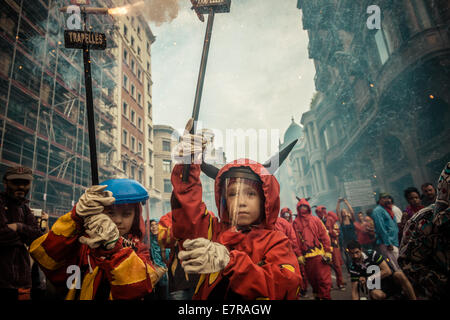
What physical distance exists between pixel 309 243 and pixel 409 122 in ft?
35.9

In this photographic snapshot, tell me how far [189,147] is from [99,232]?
697mm

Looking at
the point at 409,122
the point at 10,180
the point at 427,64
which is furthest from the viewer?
the point at 409,122

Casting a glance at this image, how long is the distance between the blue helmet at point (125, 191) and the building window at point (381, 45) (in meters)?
16.5

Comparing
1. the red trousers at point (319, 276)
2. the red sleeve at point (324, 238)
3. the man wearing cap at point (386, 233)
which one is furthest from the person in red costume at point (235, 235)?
the man wearing cap at point (386, 233)

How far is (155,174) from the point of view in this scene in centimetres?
2962

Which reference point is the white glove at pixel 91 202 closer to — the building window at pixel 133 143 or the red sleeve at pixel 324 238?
the red sleeve at pixel 324 238

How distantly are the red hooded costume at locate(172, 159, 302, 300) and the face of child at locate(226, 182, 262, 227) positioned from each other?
0.07 meters

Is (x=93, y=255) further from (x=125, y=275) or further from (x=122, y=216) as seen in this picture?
(x=122, y=216)

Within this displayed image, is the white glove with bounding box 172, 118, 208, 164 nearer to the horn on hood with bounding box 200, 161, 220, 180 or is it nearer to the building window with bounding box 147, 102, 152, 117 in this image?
the horn on hood with bounding box 200, 161, 220, 180

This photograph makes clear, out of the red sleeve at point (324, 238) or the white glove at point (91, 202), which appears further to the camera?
the red sleeve at point (324, 238)

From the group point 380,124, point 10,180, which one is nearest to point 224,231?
point 10,180

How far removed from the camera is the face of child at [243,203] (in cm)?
189

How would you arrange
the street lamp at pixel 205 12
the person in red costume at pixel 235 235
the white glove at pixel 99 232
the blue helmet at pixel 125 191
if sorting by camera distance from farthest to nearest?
the blue helmet at pixel 125 191 < the street lamp at pixel 205 12 < the white glove at pixel 99 232 < the person in red costume at pixel 235 235
